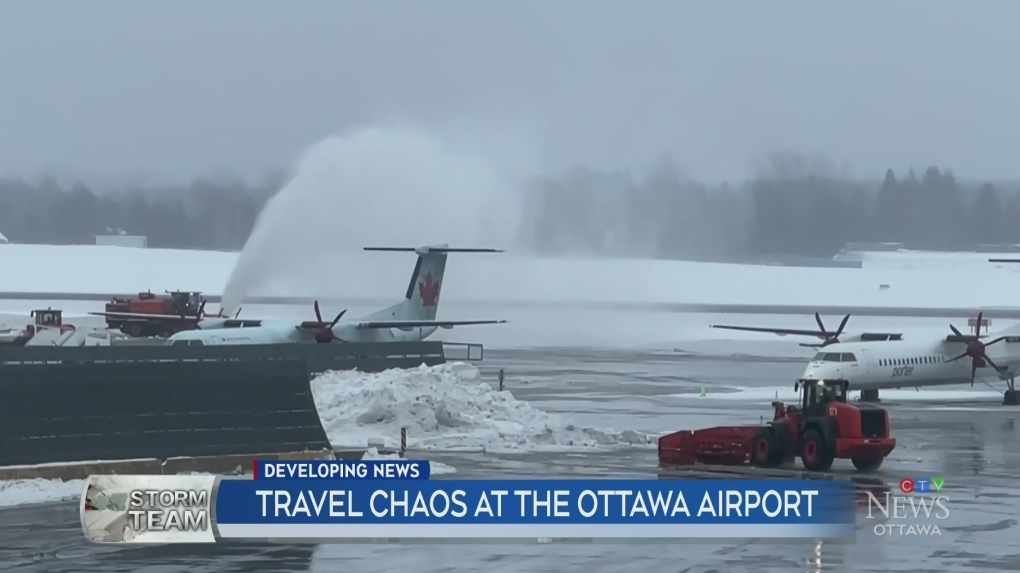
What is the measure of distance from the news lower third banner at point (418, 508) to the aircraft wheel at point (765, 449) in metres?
7.65

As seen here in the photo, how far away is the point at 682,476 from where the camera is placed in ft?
72.8

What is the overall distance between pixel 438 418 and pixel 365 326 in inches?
614

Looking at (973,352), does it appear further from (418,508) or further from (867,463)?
(418,508)

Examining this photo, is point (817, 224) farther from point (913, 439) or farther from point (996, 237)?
point (913, 439)

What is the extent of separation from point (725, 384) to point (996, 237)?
231 ft

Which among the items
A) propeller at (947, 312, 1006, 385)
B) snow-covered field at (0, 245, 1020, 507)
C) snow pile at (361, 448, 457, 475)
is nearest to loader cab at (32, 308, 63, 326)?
snow-covered field at (0, 245, 1020, 507)

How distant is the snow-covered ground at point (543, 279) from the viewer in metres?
78.9

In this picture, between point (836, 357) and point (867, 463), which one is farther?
point (836, 357)

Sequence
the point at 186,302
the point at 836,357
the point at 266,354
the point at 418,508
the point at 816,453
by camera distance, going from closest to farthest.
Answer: the point at 418,508 → the point at 816,453 → the point at 266,354 → the point at 836,357 → the point at 186,302

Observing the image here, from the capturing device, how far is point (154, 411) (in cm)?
2075

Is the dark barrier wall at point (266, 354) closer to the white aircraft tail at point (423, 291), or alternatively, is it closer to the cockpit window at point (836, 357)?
the white aircraft tail at point (423, 291)

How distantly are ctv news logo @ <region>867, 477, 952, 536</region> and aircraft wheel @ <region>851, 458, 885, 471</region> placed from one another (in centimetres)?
101

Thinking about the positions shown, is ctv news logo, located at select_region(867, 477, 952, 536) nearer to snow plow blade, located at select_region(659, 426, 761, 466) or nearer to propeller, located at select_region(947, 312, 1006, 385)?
snow plow blade, located at select_region(659, 426, 761, 466)

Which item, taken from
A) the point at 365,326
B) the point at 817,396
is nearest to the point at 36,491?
the point at 817,396
